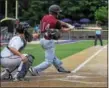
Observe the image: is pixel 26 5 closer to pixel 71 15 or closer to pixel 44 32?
pixel 71 15

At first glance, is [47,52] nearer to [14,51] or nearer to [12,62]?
[12,62]

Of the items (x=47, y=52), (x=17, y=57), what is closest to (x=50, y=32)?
(x=47, y=52)

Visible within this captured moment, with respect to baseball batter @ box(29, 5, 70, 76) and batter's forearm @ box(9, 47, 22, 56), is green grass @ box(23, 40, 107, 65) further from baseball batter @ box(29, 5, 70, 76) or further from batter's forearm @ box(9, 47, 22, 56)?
batter's forearm @ box(9, 47, 22, 56)

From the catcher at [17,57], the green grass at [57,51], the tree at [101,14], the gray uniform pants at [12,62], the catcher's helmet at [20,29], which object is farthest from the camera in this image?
the tree at [101,14]

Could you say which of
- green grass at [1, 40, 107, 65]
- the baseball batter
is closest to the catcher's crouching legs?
the baseball batter

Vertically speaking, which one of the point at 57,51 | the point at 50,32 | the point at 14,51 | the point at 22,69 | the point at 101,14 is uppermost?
the point at 50,32

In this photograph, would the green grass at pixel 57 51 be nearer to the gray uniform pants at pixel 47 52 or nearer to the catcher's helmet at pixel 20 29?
the gray uniform pants at pixel 47 52

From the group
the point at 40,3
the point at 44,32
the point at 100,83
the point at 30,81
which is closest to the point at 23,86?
the point at 30,81

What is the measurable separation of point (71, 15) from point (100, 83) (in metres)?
70.5

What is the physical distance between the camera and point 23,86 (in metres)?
10.3

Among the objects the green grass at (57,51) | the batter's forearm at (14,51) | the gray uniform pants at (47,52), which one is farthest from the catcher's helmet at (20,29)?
the green grass at (57,51)

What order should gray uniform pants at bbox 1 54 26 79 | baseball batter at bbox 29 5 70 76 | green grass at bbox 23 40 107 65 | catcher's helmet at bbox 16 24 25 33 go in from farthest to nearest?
green grass at bbox 23 40 107 65 → baseball batter at bbox 29 5 70 76 → catcher's helmet at bbox 16 24 25 33 → gray uniform pants at bbox 1 54 26 79

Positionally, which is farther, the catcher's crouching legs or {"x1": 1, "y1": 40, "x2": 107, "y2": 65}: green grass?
{"x1": 1, "y1": 40, "x2": 107, "y2": 65}: green grass

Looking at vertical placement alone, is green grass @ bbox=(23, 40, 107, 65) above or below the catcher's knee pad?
below
